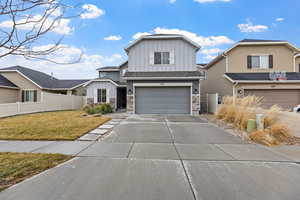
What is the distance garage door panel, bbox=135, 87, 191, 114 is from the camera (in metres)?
12.1

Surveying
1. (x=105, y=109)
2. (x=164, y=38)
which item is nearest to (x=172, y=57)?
(x=164, y=38)

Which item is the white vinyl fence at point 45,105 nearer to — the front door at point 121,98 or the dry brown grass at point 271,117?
the front door at point 121,98

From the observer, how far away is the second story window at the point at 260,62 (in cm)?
1318

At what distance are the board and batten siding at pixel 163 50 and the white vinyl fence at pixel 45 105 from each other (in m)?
9.09

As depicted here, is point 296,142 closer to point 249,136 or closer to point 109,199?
point 249,136

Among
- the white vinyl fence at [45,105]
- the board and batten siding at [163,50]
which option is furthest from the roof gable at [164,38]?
the white vinyl fence at [45,105]

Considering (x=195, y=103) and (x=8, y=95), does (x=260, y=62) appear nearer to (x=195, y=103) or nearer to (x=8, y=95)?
(x=195, y=103)

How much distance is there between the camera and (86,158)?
3.80 meters

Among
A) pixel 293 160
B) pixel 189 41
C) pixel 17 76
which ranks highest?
pixel 189 41

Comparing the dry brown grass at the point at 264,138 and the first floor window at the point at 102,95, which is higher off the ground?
the first floor window at the point at 102,95

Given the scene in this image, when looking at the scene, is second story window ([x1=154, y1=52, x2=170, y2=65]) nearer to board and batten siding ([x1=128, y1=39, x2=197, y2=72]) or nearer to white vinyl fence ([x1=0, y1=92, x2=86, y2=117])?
board and batten siding ([x1=128, y1=39, x2=197, y2=72])

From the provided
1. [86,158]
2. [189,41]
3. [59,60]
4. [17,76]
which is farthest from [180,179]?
[17,76]

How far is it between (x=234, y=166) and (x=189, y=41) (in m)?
11.4

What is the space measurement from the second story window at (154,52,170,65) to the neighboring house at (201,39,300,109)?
5.44 m
